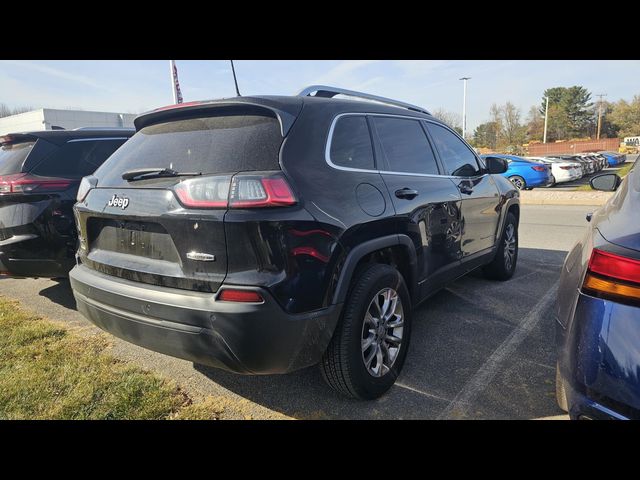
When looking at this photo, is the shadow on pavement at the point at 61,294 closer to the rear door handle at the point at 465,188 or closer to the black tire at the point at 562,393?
the rear door handle at the point at 465,188

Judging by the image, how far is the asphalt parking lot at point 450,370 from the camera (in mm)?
2582

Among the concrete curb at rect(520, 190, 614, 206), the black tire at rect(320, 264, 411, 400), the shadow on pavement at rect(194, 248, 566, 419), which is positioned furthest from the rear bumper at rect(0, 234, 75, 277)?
A: the concrete curb at rect(520, 190, 614, 206)

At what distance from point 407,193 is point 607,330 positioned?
159 centimetres

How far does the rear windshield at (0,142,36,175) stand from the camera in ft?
13.3

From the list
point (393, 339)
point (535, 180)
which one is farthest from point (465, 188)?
point (535, 180)

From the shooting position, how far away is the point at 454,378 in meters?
2.90

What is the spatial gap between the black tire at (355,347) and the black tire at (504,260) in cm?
268

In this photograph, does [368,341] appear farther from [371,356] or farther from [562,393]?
[562,393]

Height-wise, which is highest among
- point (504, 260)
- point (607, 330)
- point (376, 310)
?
point (607, 330)

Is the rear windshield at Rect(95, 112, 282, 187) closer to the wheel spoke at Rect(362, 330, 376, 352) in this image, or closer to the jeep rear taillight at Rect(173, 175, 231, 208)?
the jeep rear taillight at Rect(173, 175, 231, 208)

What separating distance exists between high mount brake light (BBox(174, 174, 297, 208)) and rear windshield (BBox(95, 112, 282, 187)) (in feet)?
0.27

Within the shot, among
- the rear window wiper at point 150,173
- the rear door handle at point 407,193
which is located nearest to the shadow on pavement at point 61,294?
the rear window wiper at point 150,173
